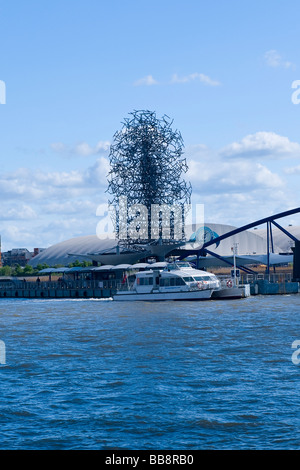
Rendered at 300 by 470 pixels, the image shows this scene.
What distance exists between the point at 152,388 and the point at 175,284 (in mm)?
62663

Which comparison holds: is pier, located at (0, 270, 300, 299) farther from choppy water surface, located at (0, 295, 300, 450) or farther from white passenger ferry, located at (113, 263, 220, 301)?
choppy water surface, located at (0, 295, 300, 450)

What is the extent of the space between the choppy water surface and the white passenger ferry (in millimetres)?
33804

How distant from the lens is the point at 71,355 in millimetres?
43656

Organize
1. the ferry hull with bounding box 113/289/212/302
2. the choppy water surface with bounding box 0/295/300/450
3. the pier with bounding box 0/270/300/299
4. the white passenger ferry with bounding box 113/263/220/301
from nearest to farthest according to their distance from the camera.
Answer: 1. the choppy water surface with bounding box 0/295/300/450
2. the ferry hull with bounding box 113/289/212/302
3. the white passenger ferry with bounding box 113/263/220/301
4. the pier with bounding box 0/270/300/299

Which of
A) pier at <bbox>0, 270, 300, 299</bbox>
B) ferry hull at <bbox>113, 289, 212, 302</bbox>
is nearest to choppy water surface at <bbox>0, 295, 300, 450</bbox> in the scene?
ferry hull at <bbox>113, 289, 212, 302</bbox>

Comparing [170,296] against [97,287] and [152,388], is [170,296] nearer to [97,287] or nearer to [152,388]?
[97,287]

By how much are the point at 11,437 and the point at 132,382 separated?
31.7ft

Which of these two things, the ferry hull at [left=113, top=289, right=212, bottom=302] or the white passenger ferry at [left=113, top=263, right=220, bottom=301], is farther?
the white passenger ferry at [left=113, top=263, right=220, bottom=301]

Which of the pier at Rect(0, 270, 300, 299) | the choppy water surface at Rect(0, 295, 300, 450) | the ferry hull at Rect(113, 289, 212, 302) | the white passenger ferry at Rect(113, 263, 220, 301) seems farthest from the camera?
the pier at Rect(0, 270, 300, 299)

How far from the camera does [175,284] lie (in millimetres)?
94875

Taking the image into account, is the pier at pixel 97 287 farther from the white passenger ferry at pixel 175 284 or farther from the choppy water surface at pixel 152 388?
the choppy water surface at pixel 152 388

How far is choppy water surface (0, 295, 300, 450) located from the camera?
2484 cm

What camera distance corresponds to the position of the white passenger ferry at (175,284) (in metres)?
93.0

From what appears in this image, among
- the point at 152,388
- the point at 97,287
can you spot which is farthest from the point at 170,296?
the point at 152,388
